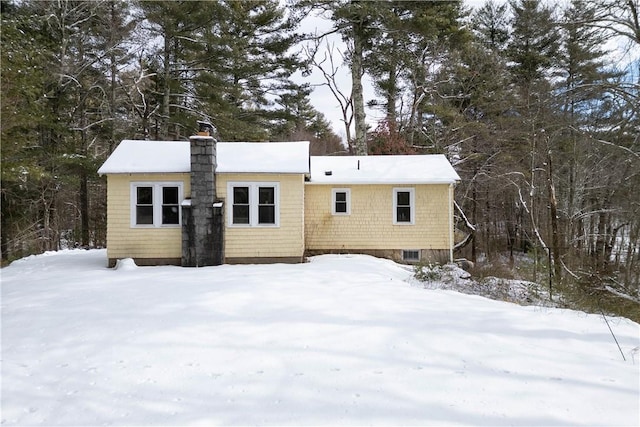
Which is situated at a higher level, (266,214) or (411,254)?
(266,214)

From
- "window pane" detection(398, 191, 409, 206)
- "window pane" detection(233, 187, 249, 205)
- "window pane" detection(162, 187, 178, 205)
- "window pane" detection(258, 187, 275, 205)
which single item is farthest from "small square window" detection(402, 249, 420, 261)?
"window pane" detection(162, 187, 178, 205)

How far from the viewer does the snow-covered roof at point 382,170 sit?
490 inches

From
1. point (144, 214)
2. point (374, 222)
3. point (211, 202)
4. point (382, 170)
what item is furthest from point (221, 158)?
point (382, 170)

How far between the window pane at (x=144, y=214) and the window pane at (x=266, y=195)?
3.07 metres

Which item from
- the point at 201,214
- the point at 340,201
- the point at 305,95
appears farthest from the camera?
the point at 305,95

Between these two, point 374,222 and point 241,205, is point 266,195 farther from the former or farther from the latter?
point 374,222

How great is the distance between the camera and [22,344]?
4344 millimetres

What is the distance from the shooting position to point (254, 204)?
10875 millimetres

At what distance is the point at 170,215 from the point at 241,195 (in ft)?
6.79

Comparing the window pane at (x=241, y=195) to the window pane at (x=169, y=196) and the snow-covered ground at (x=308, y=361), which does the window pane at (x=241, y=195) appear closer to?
the window pane at (x=169, y=196)

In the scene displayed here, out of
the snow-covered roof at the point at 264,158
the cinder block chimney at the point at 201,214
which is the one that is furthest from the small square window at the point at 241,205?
the snow-covered roof at the point at 264,158

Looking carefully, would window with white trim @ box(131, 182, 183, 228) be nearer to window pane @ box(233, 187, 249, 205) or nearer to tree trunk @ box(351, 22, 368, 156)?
window pane @ box(233, 187, 249, 205)

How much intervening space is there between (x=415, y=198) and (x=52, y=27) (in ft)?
54.8

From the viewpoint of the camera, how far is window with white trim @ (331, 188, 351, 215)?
1270 cm
